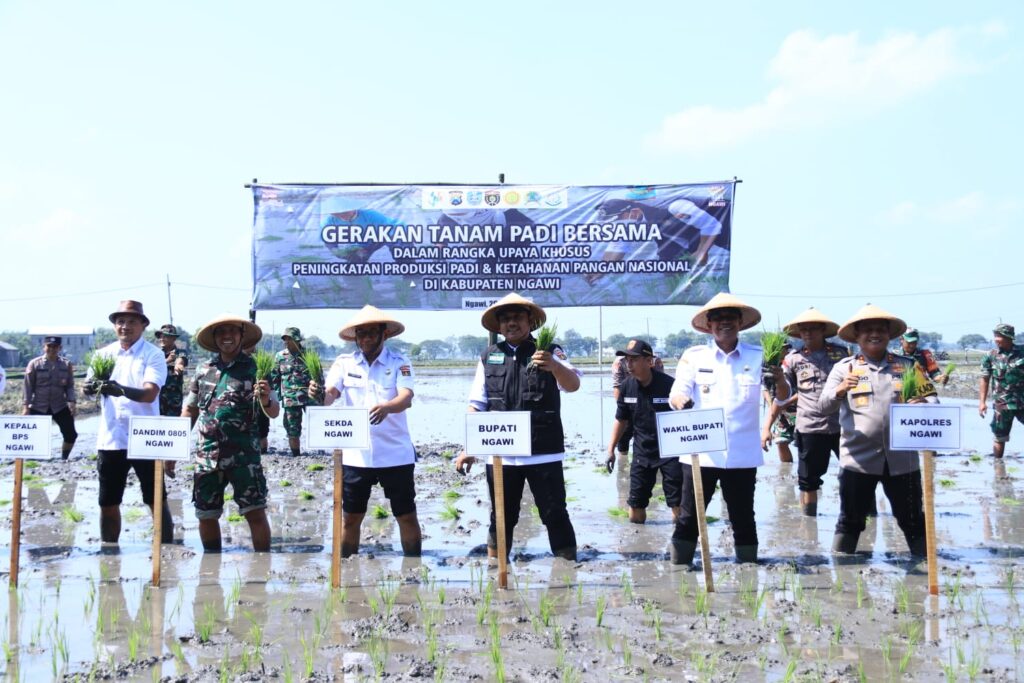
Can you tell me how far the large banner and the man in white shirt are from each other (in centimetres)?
520

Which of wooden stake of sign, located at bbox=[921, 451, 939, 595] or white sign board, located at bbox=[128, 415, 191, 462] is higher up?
white sign board, located at bbox=[128, 415, 191, 462]

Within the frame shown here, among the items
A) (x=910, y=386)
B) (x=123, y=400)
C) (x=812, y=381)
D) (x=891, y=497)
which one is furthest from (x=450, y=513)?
(x=910, y=386)

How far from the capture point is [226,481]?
6.61 m

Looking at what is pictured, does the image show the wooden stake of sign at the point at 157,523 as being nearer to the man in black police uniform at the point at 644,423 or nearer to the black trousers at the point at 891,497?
the man in black police uniform at the point at 644,423

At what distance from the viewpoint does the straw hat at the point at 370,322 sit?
6.35m

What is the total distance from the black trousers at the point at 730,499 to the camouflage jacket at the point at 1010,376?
761 centimetres

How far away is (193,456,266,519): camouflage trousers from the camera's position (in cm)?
653

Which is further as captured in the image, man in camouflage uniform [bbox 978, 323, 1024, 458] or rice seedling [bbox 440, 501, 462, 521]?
man in camouflage uniform [bbox 978, 323, 1024, 458]

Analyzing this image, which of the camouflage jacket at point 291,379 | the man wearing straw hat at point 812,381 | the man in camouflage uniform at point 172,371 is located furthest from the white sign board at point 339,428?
the camouflage jacket at point 291,379

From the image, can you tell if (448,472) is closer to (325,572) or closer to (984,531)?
(325,572)

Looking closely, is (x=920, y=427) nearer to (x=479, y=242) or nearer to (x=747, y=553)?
(x=747, y=553)

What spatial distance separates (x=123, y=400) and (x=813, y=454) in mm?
6021

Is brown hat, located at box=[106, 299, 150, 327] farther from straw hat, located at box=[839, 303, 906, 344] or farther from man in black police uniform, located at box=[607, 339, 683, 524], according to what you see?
straw hat, located at box=[839, 303, 906, 344]

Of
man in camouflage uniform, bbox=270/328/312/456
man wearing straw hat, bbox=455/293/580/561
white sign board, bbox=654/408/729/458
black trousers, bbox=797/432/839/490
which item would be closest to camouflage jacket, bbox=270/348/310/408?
man in camouflage uniform, bbox=270/328/312/456
